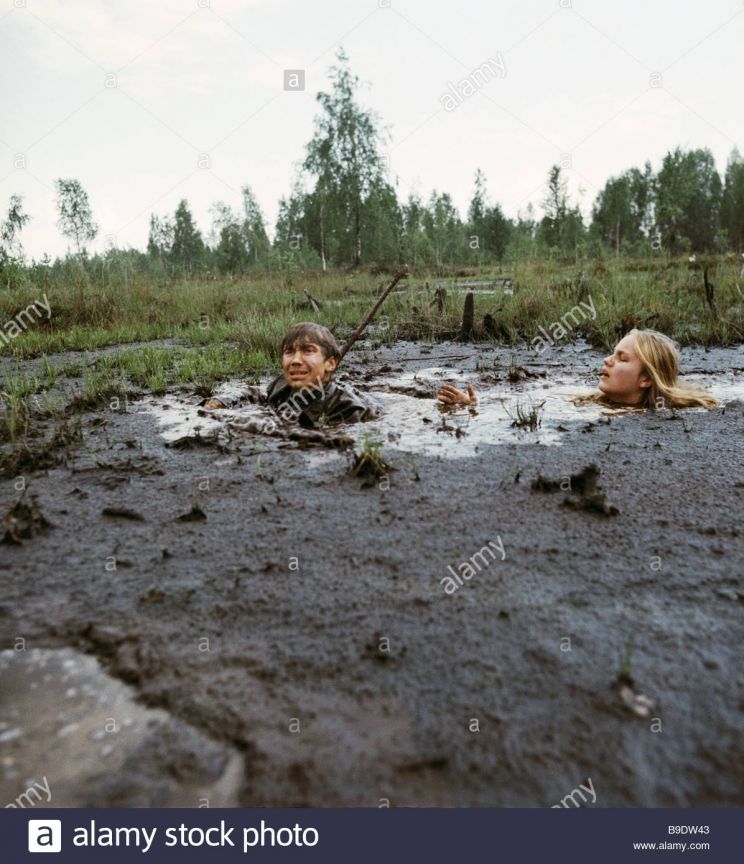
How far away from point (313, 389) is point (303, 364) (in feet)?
0.71

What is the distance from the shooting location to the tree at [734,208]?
209ft

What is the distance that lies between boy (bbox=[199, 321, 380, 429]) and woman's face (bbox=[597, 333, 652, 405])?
201 cm

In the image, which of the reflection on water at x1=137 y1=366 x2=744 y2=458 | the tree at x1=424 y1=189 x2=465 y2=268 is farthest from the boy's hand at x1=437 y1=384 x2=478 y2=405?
the tree at x1=424 y1=189 x2=465 y2=268

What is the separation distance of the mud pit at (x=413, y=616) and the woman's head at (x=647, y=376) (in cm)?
127

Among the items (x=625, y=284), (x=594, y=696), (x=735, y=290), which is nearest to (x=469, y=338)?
(x=625, y=284)

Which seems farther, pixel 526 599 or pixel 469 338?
pixel 469 338

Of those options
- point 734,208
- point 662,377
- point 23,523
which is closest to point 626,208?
point 734,208

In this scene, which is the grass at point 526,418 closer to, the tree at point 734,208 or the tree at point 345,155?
the tree at point 345,155

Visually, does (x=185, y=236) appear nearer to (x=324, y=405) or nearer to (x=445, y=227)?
(x=445, y=227)

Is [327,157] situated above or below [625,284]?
above

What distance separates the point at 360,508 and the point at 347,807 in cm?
172

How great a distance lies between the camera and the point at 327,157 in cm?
3709

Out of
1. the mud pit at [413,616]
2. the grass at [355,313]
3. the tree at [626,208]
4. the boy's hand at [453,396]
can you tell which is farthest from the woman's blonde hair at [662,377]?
the tree at [626,208]

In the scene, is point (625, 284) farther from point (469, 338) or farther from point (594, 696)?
point (594, 696)
